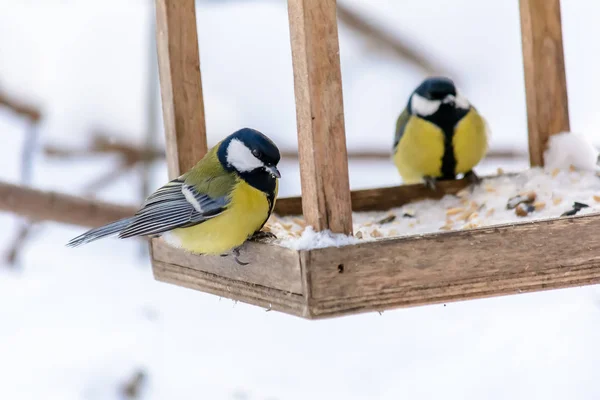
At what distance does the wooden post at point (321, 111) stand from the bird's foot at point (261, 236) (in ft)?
0.79

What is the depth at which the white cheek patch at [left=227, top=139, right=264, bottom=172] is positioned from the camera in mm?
2105

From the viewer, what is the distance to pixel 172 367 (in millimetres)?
3281

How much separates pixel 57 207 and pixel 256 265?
4.48 ft

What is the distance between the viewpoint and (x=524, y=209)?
2.31 m

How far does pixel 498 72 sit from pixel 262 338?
7.62 ft

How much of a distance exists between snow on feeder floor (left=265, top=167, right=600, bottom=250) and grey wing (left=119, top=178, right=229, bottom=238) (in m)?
0.18

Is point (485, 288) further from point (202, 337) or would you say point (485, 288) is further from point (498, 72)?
point (498, 72)

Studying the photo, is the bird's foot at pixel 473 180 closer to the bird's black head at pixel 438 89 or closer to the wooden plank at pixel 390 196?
the wooden plank at pixel 390 196

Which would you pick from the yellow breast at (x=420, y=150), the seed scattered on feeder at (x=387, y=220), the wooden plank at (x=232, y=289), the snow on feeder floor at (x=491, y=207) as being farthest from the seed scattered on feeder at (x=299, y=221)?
the yellow breast at (x=420, y=150)

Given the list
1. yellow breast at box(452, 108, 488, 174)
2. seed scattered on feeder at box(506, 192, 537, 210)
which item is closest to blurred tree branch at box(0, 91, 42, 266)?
yellow breast at box(452, 108, 488, 174)

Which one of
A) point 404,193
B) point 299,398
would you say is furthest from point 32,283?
point 404,193

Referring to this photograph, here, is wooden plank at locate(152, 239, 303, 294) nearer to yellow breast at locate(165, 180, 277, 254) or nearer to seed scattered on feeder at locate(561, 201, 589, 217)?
yellow breast at locate(165, 180, 277, 254)

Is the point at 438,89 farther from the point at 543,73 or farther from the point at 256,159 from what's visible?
the point at 256,159

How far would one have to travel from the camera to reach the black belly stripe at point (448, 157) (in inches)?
112
